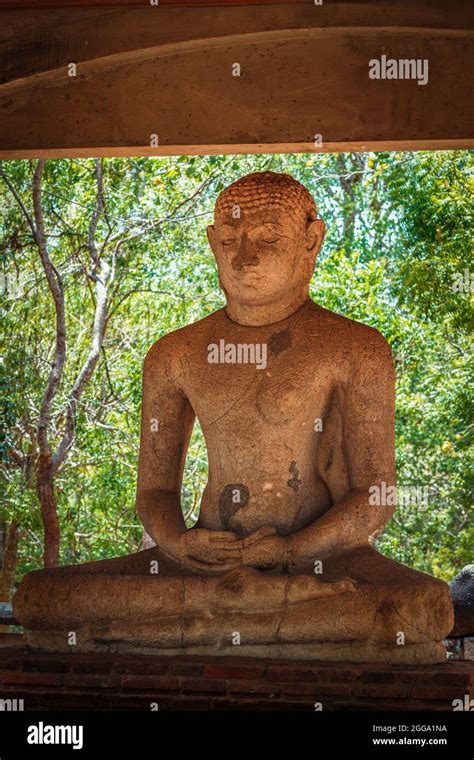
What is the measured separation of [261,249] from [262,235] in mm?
69

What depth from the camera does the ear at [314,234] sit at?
6.89m

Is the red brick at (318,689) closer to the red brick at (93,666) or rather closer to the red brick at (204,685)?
the red brick at (204,685)

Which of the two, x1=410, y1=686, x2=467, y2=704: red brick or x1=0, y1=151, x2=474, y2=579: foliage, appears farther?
x1=0, y1=151, x2=474, y2=579: foliage

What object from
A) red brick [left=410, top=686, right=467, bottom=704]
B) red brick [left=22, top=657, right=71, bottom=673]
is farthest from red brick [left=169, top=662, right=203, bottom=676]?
red brick [left=410, top=686, right=467, bottom=704]

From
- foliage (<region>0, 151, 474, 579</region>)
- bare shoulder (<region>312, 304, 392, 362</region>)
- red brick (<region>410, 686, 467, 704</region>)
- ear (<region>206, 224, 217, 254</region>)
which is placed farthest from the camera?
foliage (<region>0, 151, 474, 579</region>)

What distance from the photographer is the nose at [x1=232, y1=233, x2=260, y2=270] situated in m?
6.69

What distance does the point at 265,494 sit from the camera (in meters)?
6.57

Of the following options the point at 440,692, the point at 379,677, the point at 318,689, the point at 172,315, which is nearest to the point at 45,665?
the point at 318,689

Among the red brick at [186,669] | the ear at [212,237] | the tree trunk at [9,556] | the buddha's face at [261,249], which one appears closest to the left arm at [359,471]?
the buddha's face at [261,249]

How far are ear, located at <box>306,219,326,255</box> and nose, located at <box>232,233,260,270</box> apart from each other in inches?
13.3

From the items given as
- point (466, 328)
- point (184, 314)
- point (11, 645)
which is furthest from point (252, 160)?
point (11, 645)

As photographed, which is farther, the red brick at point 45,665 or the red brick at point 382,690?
the red brick at point 45,665

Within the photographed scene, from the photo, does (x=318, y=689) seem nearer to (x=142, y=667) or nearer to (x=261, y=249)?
(x=142, y=667)

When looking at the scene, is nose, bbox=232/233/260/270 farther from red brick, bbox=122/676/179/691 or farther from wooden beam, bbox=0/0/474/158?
red brick, bbox=122/676/179/691
